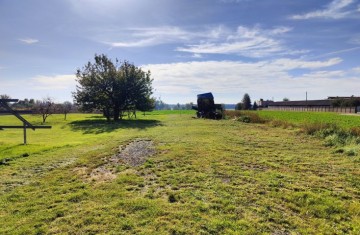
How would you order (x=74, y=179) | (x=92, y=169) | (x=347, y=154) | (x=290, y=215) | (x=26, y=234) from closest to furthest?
(x=26, y=234)
(x=290, y=215)
(x=74, y=179)
(x=92, y=169)
(x=347, y=154)

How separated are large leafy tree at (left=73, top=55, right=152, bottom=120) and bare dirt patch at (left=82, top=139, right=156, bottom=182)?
84.6 ft

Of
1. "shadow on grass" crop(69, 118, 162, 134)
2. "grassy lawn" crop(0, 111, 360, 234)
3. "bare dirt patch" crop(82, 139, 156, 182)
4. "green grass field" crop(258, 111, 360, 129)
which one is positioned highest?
"green grass field" crop(258, 111, 360, 129)

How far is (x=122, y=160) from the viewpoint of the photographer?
403 inches

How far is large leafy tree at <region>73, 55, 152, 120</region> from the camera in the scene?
124 feet

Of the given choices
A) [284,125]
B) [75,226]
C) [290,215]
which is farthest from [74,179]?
[284,125]

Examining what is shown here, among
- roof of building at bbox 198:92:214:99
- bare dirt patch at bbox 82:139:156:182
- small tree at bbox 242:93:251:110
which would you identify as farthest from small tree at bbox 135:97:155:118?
small tree at bbox 242:93:251:110

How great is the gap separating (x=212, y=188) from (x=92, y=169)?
4450mm

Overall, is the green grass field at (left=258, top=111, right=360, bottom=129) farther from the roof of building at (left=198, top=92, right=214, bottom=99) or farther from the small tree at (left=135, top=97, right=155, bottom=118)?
the small tree at (left=135, top=97, right=155, bottom=118)

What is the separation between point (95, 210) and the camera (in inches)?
210

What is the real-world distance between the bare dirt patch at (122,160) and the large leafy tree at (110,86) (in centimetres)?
2577

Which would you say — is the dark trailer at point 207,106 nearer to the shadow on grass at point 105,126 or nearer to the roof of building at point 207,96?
the roof of building at point 207,96

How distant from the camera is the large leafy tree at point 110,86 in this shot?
37.8 metres

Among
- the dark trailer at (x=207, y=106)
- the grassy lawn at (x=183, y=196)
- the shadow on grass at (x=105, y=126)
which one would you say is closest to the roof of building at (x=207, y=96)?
the dark trailer at (x=207, y=106)

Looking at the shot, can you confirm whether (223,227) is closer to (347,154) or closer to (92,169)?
(92,169)
